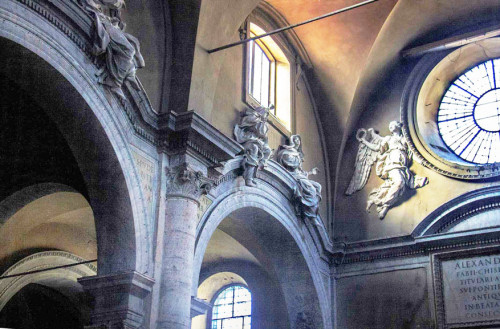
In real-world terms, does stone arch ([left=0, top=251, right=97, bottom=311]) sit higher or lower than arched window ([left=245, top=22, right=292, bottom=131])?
lower

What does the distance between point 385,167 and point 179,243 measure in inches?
236

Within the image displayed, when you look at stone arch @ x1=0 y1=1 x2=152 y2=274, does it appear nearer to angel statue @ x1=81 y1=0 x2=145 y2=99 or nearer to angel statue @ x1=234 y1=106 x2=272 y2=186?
angel statue @ x1=81 y1=0 x2=145 y2=99

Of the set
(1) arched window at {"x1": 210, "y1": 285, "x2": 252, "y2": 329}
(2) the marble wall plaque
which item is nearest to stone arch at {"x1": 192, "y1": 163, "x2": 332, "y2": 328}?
(2) the marble wall plaque

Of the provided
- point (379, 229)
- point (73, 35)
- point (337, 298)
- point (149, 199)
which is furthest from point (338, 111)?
point (73, 35)

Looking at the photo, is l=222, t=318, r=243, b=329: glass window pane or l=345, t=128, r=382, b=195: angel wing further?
l=222, t=318, r=243, b=329: glass window pane

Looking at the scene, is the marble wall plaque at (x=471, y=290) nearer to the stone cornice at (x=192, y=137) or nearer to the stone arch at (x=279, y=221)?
the stone arch at (x=279, y=221)

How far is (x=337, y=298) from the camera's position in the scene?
14328mm

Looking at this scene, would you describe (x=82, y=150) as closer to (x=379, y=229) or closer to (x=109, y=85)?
(x=109, y=85)

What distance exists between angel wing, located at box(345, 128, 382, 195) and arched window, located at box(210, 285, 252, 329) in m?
3.53

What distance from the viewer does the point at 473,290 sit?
1302 centimetres

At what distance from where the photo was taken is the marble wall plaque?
12.8 meters

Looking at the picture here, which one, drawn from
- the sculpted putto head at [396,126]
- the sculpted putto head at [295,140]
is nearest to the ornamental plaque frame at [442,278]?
the sculpted putto head at [396,126]

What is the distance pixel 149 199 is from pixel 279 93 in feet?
17.5

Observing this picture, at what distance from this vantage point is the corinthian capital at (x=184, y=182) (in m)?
10.1
